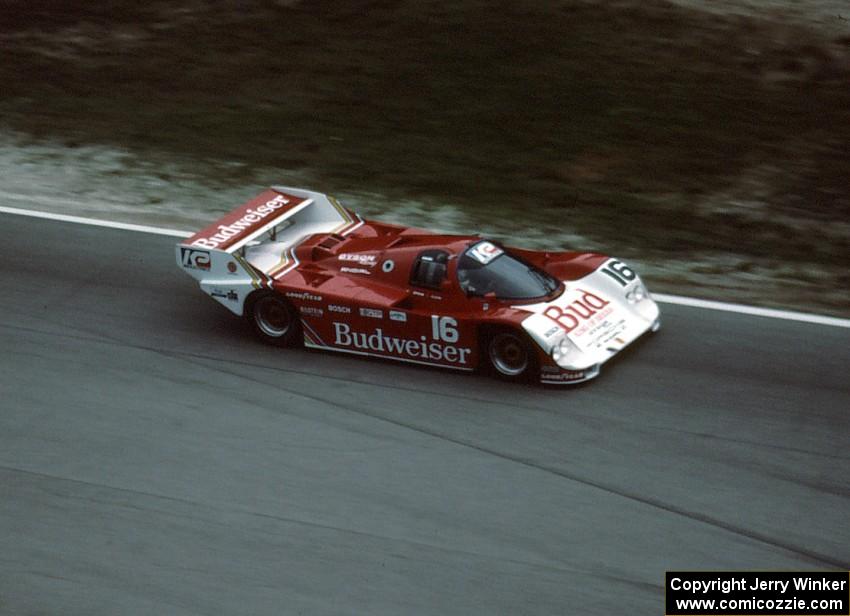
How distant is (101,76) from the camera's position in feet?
68.5

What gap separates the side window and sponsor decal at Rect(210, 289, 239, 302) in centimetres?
189

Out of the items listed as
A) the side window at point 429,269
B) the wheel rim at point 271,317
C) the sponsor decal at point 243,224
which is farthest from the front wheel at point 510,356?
the sponsor decal at point 243,224

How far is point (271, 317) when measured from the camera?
12812 millimetres

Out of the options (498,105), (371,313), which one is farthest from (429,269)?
(498,105)

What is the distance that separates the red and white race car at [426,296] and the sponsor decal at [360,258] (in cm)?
1

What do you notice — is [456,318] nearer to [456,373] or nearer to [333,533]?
[456,373]

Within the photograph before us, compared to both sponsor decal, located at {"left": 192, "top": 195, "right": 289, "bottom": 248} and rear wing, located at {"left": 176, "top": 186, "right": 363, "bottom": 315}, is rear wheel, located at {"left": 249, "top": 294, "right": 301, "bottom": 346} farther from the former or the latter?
sponsor decal, located at {"left": 192, "top": 195, "right": 289, "bottom": 248}

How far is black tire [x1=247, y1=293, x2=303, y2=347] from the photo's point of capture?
492 inches

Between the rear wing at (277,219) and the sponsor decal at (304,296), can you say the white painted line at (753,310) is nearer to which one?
the rear wing at (277,219)

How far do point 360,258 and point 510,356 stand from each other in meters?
1.89

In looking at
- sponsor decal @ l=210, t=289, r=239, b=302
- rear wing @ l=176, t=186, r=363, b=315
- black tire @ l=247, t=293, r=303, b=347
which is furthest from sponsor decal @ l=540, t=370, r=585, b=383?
sponsor decal @ l=210, t=289, r=239, b=302

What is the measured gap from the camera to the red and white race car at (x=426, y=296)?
37.9 feet

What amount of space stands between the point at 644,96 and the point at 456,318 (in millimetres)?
8241

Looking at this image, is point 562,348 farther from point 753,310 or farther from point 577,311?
point 753,310
